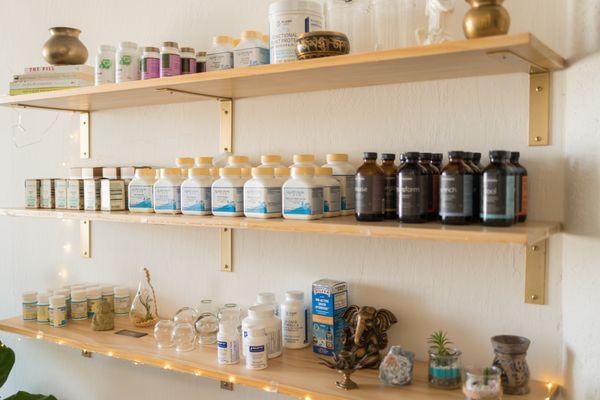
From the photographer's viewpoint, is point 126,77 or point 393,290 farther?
point 126,77

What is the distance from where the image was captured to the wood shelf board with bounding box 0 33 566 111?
114 centimetres

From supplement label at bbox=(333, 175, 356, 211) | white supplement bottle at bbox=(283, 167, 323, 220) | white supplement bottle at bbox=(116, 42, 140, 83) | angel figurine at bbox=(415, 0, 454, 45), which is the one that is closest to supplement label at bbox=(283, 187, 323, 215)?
white supplement bottle at bbox=(283, 167, 323, 220)

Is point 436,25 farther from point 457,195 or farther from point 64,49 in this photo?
point 64,49

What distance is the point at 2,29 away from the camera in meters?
2.45

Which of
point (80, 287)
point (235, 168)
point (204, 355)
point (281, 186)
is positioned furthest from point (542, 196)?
point (80, 287)

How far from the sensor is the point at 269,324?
154 centimetres

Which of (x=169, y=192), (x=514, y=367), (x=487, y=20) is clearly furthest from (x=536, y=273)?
(x=169, y=192)

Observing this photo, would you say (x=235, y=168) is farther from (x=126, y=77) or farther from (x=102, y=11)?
(x=102, y=11)

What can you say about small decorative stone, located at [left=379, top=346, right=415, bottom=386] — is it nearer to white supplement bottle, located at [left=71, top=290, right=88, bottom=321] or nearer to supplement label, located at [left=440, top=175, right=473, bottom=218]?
supplement label, located at [left=440, top=175, right=473, bottom=218]

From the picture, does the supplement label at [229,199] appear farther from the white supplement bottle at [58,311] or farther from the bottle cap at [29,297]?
the bottle cap at [29,297]

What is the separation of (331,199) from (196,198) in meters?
0.40

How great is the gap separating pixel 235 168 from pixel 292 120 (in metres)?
0.28

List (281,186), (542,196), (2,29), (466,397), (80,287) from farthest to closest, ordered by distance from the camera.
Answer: (2,29) → (80,287) → (281,186) → (542,196) → (466,397)

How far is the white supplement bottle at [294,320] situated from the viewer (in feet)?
5.21
